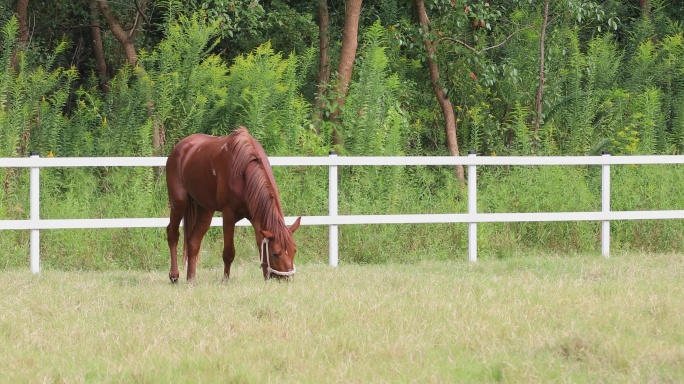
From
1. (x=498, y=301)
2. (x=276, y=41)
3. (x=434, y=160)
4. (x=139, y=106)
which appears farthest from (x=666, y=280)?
(x=276, y=41)

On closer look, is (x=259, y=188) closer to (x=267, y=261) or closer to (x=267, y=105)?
(x=267, y=261)

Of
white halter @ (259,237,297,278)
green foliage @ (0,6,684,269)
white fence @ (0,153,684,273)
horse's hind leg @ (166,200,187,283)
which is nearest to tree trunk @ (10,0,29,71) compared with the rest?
green foliage @ (0,6,684,269)

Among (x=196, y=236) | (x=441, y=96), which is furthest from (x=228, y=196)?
(x=441, y=96)

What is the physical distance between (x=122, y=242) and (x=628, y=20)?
1370 cm

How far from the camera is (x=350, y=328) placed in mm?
6801

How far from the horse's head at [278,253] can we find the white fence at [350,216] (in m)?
2.15

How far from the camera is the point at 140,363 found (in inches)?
228

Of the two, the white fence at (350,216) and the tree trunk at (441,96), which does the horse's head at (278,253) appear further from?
the tree trunk at (441,96)

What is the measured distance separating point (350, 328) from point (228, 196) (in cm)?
274

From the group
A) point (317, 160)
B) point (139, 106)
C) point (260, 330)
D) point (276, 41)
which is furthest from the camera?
point (276, 41)

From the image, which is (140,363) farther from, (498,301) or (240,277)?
(240,277)

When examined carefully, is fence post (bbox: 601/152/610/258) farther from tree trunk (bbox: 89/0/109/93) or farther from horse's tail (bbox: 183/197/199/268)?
tree trunk (bbox: 89/0/109/93)

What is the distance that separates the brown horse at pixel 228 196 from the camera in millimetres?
8734

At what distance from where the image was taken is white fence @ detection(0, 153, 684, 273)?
34.6 feet
